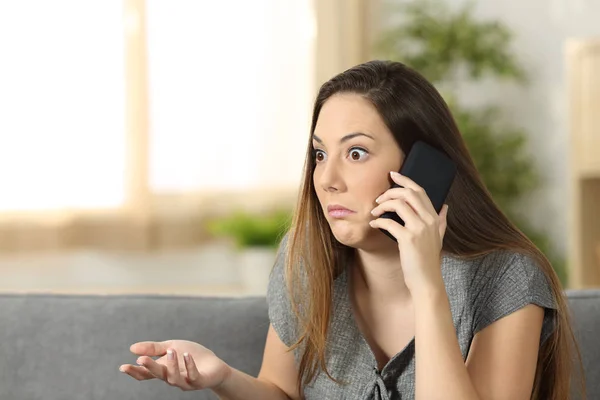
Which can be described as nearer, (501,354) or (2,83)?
(501,354)

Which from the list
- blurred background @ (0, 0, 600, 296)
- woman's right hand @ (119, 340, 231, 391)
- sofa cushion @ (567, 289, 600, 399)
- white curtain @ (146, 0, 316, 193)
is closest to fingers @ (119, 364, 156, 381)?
woman's right hand @ (119, 340, 231, 391)

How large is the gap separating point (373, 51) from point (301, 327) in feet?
10.8

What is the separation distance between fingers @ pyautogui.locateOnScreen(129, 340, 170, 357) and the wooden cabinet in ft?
9.10

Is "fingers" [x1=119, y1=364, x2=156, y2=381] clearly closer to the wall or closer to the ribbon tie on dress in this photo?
the ribbon tie on dress

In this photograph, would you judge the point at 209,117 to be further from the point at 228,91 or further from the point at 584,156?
the point at 584,156

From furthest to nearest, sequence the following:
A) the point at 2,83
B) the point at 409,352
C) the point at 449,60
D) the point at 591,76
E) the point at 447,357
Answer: the point at 449,60 < the point at 2,83 < the point at 591,76 < the point at 409,352 < the point at 447,357

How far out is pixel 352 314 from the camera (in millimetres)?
1556

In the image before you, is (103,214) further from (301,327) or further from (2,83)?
(301,327)

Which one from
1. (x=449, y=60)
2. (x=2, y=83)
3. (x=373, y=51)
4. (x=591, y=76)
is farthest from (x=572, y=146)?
(x=2, y=83)

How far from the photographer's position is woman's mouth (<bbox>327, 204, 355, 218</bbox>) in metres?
1.41

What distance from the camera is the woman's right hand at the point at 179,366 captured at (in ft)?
4.26

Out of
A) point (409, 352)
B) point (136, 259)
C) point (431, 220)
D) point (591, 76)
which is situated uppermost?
point (591, 76)

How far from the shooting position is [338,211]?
55.5 inches

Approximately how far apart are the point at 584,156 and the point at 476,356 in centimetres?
254
